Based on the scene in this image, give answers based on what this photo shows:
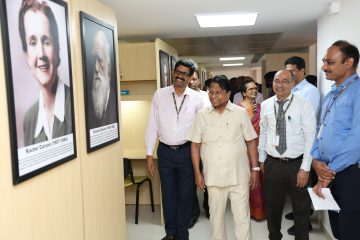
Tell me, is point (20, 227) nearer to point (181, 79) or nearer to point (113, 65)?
point (113, 65)

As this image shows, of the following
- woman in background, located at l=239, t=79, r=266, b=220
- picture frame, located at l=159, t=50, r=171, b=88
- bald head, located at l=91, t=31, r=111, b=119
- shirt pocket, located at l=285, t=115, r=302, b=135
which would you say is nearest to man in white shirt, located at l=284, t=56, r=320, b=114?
woman in background, located at l=239, t=79, r=266, b=220

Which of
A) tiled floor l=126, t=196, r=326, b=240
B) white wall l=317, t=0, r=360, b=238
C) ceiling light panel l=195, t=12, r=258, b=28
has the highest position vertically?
ceiling light panel l=195, t=12, r=258, b=28

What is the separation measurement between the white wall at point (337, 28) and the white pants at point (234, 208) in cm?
109

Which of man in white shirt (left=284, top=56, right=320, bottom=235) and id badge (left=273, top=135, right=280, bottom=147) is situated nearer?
id badge (left=273, top=135, right=280, bottom=147)

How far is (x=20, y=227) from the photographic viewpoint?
1.43 meters

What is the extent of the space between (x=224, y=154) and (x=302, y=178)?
24.7 inches

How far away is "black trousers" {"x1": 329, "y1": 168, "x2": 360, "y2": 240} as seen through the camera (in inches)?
79.6

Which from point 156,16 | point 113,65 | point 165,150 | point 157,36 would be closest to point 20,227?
point 113,65

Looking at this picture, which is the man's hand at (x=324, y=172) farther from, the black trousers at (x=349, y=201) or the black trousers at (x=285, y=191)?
the black trousers at (x=285, y=191)

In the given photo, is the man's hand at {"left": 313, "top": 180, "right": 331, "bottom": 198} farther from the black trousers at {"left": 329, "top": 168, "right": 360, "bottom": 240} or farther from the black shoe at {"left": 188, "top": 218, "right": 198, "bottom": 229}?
the black shoe at {"left": 188, "top": 218, "right": 198, "bottom": 229}

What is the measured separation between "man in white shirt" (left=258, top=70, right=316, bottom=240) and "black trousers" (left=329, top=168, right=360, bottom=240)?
524 millimetres

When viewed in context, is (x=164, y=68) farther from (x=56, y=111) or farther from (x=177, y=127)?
(x=56, y=111)

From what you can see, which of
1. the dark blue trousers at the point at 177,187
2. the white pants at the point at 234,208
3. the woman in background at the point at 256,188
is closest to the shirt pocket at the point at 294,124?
the white pants at the point at 234,208

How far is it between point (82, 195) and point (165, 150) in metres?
1.15
